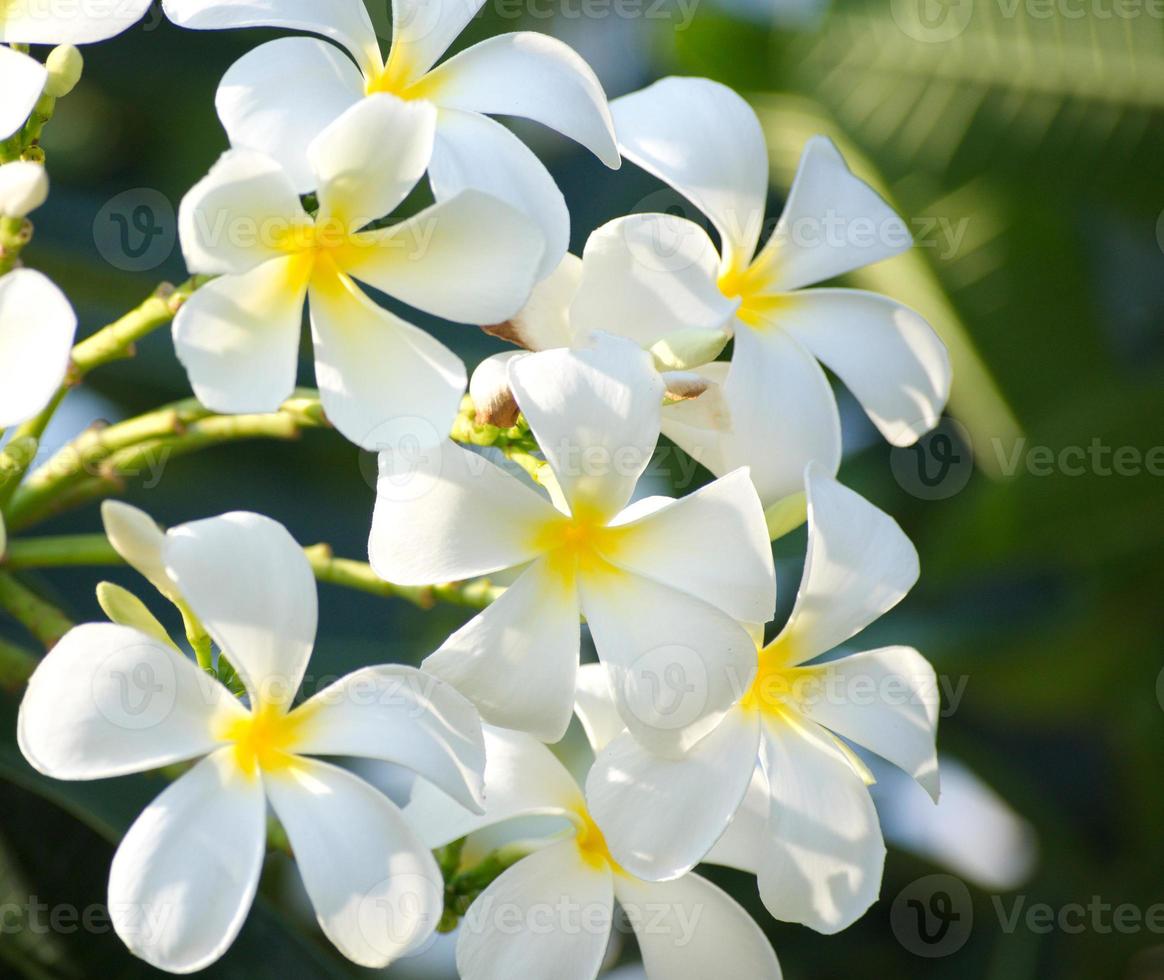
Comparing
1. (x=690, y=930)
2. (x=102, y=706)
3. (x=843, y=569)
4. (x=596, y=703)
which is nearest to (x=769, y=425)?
(x=843, y=569)

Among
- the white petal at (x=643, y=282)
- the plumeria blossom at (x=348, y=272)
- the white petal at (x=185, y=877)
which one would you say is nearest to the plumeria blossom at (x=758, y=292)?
the white petal at (x=643, y=282)

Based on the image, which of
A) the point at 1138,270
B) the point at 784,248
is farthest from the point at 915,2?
the point at 784,248

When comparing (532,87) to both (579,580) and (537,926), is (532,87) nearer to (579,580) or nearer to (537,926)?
(579,580)

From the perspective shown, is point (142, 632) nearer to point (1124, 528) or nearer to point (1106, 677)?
point (1124, 528)

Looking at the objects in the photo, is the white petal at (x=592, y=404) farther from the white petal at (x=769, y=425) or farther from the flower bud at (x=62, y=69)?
the flower bud at (x=62, y=69)

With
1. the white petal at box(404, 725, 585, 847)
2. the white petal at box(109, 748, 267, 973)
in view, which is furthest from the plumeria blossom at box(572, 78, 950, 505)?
the white petal at box(109, 748, 267, 973)

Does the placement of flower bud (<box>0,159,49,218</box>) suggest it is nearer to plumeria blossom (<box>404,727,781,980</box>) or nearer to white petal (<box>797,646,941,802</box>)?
plumeria blossom (<box>404,727,781,980</box>)
